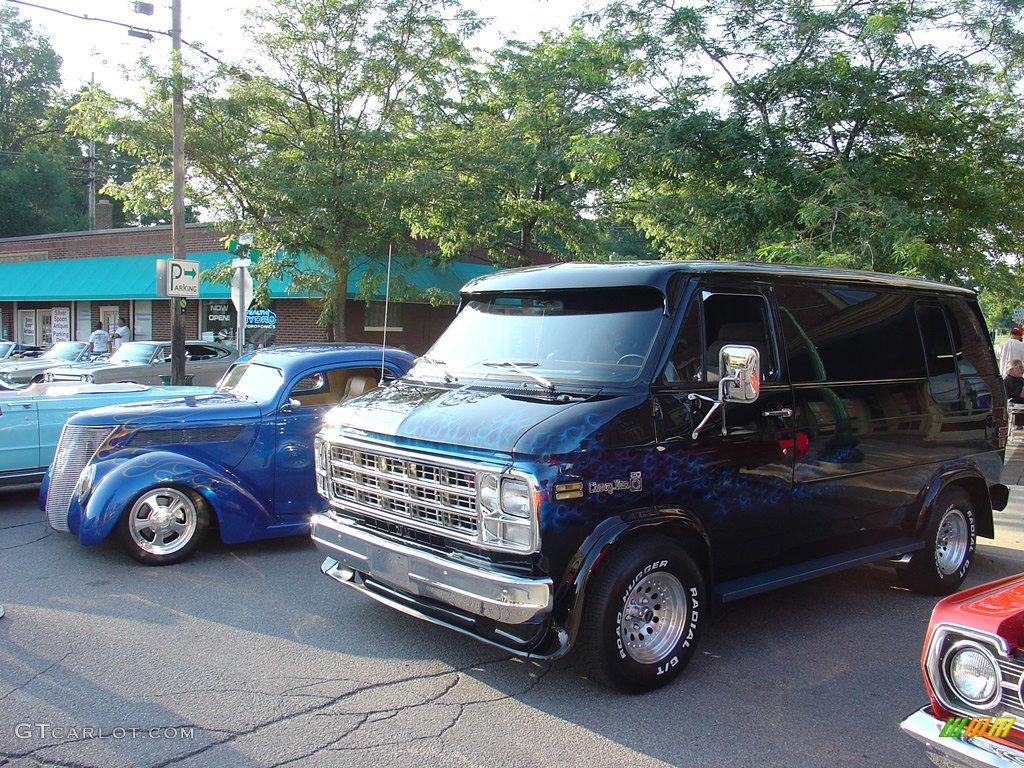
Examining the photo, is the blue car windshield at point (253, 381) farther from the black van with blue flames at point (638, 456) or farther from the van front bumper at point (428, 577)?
the van front bumper at point (428, 577)

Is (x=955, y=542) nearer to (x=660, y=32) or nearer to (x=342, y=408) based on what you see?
(x=342, y=408)

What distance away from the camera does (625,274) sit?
15.1 ft

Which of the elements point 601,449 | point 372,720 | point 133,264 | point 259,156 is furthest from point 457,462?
point 133,264

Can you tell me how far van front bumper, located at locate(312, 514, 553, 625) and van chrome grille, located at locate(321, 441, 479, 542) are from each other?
150mm

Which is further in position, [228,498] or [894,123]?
[894,123]

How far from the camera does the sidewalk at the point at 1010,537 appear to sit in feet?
22.9

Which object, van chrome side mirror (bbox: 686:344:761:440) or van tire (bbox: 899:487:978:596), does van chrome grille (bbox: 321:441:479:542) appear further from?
van tire (bbox: 899:487:978:596)

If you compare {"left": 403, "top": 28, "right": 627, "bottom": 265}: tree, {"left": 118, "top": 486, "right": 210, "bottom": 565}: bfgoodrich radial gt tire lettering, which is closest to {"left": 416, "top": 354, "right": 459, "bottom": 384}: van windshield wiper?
{"left": 118, "top": 486, "right": 210, "bottom": 565}: bfgoodrich radial gt tire lettering

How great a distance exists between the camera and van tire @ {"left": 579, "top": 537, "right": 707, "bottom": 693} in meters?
3.97

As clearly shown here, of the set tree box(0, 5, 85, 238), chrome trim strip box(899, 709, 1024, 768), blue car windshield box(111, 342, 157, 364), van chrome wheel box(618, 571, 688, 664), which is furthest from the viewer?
tree box(0, 5, 85, 238)

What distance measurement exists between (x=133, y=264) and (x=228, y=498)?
71.9ft

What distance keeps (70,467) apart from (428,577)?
4.17m

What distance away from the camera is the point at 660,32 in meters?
14.4

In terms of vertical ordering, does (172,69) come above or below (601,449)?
above
